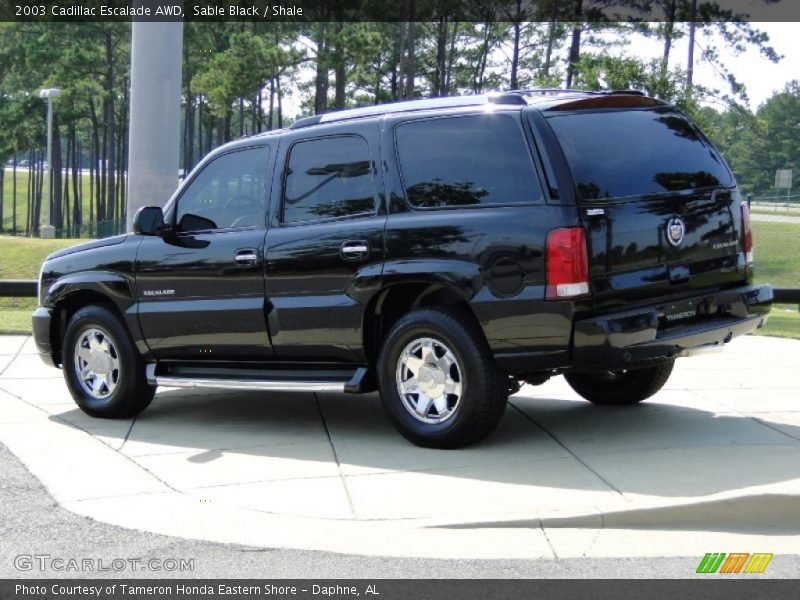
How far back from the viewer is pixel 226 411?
30.6 ft

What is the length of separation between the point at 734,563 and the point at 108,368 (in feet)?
17.0

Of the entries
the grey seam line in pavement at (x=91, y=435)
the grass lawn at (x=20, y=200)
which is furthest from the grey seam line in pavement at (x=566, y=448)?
the grass lawn at (x=20, y=200)

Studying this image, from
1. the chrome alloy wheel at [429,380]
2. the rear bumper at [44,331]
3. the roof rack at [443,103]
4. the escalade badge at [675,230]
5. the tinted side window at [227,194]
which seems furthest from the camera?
the rear bumper at [44,331]

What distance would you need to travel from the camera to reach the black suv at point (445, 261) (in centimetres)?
693

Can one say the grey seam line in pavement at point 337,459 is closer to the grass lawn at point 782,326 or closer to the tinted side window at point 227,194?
the tinted side window at point 227,194

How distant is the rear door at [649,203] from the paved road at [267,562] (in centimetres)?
198

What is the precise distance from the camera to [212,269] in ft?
27.5

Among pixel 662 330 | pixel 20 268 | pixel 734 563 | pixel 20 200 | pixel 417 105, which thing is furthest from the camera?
pixel 20 200

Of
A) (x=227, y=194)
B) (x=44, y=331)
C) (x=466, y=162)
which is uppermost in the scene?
(x=466, y=162)

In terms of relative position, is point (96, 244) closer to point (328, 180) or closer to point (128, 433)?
point (128, 433)

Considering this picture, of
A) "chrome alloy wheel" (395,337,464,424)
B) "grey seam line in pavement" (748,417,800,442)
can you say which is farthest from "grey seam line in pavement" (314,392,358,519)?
"grey seam line in pavement" (748,417,800,442)

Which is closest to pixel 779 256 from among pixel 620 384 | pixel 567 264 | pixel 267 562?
pixel 620 384

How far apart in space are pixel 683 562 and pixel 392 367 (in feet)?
8.49

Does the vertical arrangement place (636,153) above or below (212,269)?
above
